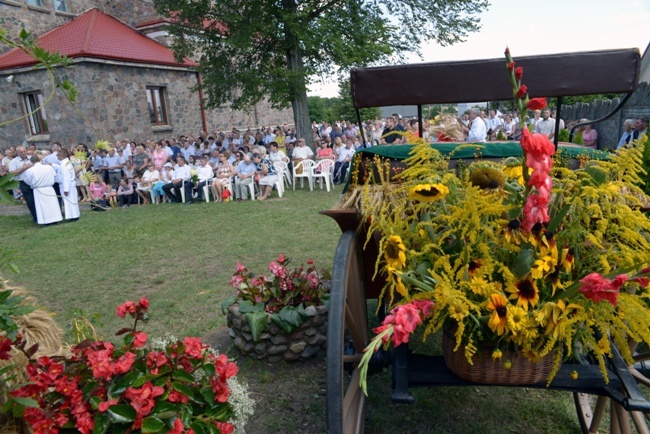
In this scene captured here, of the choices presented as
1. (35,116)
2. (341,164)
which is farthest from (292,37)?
(35,116)

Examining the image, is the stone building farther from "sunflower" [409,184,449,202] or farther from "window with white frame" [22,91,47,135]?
"sunflower" [409,184,449,202]

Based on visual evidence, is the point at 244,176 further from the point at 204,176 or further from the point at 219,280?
the point at 219,280

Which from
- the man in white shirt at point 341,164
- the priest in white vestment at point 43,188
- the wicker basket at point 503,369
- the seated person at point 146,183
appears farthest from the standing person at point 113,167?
the wicker basket at point 503,369

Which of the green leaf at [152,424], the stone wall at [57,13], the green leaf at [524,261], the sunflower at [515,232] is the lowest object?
the green leaf at [152,424]

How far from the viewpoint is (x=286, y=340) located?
3625 mm

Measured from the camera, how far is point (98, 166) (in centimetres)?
1480

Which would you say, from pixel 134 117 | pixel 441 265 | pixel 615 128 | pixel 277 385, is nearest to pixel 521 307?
pixel 441 265

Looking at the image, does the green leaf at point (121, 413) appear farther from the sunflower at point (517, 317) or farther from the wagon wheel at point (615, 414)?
the wagon wheel at point (615, 414)

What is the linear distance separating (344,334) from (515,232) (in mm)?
979

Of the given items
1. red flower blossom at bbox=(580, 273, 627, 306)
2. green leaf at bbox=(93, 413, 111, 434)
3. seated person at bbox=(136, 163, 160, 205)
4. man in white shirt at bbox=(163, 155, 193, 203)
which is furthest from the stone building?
red flower blossom at bbox=(580, 273, 627, 306)

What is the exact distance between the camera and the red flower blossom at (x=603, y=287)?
56.5 inches

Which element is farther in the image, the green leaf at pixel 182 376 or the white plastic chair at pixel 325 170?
the white plastic chair at pixel 325 170

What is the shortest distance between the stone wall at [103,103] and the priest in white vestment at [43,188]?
621 centimetres

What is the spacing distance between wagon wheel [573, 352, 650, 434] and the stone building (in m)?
17.2
